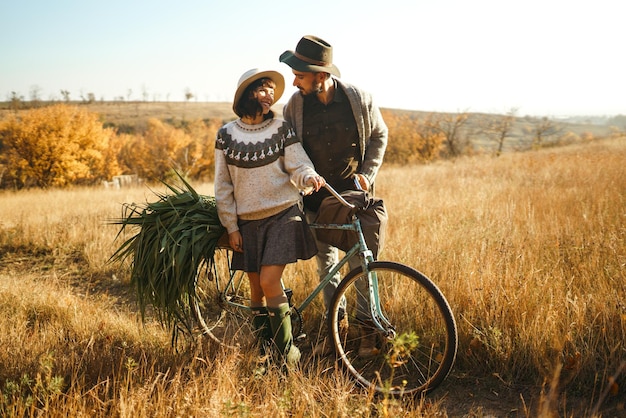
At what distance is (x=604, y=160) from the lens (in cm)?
962

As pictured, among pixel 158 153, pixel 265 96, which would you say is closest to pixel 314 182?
pixel 265 96

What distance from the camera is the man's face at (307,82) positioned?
301 cm

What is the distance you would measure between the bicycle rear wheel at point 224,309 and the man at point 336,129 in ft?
2.25

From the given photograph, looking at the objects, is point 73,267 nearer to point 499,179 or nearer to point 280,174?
point 280,174

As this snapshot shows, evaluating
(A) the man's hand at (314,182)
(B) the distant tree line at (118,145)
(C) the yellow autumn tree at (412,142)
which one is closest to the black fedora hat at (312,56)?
Result: (A) the man's hand at (314,182)

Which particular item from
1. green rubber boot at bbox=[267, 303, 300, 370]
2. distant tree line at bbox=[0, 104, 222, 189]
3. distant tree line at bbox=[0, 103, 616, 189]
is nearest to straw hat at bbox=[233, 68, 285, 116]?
green rubber boot at bbox=[267, 303, 300, 370]

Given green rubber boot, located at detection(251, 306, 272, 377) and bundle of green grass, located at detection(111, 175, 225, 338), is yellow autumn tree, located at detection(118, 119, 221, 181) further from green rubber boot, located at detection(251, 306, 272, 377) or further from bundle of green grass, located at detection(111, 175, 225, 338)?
green rubber boot, located at detection(251, 306, 272, 377)

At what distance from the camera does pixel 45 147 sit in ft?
69.5

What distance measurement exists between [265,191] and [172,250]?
73 centimetres

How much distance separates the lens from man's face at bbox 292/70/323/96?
3.01 metres

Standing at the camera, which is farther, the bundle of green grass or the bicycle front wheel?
the bundle of green grass

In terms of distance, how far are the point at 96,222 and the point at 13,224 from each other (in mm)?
1350

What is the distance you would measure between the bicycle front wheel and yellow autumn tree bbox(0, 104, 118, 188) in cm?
2174

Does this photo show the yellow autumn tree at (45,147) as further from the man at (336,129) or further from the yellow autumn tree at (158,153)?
the man at (336,129)
